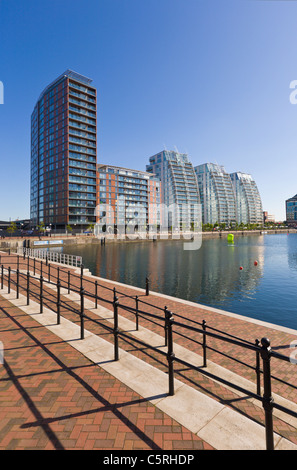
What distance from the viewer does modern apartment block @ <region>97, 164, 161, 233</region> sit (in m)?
105

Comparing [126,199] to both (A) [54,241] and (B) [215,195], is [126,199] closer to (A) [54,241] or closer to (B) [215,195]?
(A) [54,241]

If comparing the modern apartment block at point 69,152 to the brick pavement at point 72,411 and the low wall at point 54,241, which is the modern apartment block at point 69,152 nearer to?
the low wall at point 54,241

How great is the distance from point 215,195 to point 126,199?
97.4 m

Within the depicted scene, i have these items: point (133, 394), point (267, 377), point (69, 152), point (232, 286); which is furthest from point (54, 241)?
point (267, 377)

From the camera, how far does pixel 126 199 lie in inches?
4498

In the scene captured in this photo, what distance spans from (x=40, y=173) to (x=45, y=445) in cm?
10714

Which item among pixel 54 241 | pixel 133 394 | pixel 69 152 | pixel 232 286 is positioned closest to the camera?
pixel 133 394

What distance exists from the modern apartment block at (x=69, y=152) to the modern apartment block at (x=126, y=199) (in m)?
10.2

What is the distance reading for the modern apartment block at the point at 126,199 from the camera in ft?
345

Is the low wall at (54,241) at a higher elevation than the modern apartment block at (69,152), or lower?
lower

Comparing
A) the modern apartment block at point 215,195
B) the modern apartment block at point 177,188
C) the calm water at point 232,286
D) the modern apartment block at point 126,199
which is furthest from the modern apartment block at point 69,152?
the modern apartment block at point 215,195

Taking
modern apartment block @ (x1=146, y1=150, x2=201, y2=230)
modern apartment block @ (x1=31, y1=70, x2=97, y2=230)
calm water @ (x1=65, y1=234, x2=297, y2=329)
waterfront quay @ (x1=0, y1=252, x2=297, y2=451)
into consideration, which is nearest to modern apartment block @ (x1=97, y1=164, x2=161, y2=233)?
modern apartment block @ (x1=31, y1=70, x2=97, y2=230)

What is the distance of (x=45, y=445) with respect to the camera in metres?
2.95
